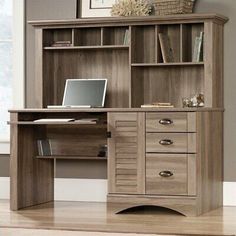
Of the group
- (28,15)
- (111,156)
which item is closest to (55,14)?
(28,15)

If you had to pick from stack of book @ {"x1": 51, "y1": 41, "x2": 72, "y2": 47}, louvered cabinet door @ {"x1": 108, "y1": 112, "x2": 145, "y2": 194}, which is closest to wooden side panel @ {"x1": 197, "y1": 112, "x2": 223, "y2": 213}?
louvered cabinet door @ {"x1": 108, "y1": 112, "x2": 145, "y2": 194}

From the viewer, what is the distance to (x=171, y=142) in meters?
5.63

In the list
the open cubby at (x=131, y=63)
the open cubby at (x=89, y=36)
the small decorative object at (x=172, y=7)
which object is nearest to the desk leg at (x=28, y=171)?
the open cubby at (x=131, y=63)

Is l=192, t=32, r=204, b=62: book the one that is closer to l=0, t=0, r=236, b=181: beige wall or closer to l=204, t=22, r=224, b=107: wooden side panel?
l=204, t=22, r=224, b=107: wooden side panel

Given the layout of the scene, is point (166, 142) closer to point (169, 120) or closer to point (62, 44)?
point (169, 120)

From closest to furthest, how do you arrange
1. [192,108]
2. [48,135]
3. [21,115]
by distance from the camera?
[192,108], [21,115], [48,135]

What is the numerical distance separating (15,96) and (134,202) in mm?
1521

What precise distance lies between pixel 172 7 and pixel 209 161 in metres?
1.20

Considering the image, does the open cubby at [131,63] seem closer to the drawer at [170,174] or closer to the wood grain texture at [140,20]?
the wood grain texture at [140,20]

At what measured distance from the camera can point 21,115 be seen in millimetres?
5996

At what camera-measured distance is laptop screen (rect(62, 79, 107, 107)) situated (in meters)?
6.18

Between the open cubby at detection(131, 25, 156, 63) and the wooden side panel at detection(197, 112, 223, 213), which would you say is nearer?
the wooden side panel at detection(197, 112, 223, 213)

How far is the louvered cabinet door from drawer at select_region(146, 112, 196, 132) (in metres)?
0.06

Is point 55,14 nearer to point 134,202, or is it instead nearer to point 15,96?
point 15,96
